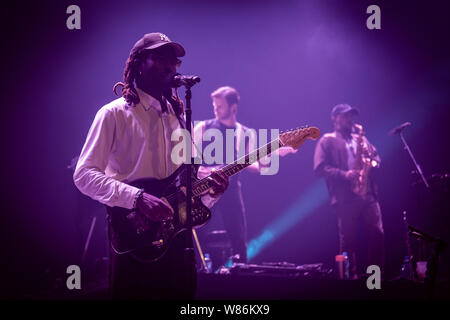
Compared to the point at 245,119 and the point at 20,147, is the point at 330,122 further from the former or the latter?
the point at 20,147

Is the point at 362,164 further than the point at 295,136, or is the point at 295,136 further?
the point at 362,164

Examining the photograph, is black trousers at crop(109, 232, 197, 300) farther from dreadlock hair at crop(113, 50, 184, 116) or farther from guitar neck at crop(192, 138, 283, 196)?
dreadlock hair at crop(113, 50, 184, 116)

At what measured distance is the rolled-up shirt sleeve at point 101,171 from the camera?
2.76m

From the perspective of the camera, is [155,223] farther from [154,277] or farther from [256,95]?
[256,95]

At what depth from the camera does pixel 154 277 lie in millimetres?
2746

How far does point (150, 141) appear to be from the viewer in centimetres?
302

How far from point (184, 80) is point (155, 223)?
909 millimetres

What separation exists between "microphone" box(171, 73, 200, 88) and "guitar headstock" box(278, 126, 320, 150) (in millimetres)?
990

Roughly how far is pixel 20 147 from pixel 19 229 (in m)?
1.15

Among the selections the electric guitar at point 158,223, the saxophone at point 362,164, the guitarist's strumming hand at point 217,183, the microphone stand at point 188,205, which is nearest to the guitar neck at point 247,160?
the guitarist's strumming hand at point 217,183

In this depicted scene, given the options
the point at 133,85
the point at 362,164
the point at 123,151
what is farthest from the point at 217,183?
the point at 362,164

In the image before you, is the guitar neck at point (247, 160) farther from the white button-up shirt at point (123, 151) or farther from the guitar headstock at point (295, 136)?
the white button-up shirt at point (123, 151)

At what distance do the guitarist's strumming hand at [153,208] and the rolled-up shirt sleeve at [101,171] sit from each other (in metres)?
0.05

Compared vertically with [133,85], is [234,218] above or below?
below
